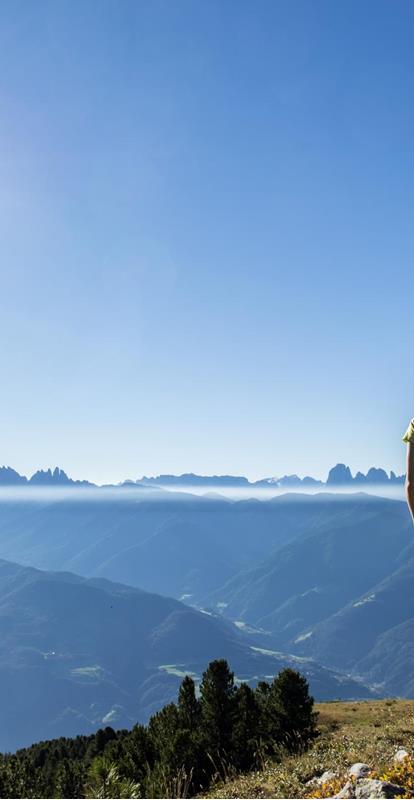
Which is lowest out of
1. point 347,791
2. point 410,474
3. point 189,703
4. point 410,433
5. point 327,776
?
point 189,703

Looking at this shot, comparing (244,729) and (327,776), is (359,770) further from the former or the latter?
(244,729)

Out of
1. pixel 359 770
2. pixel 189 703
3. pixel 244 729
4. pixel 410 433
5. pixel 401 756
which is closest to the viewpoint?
pixel 410 433

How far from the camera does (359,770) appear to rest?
1080 cm

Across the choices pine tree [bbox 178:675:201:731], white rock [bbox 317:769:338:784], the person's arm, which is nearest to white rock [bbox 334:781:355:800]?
white rock [bbox 317:769:338:784]

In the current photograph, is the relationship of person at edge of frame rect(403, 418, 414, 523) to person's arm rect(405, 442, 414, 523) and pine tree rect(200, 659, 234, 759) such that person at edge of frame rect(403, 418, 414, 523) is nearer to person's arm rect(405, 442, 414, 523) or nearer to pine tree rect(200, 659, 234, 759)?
person's arm rect(405, 442, 414, 523)

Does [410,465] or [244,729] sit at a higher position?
[410,465]

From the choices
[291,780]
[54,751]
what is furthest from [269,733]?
[54,751]

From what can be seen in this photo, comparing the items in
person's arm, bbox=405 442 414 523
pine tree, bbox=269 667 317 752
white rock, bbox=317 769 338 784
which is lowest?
pine tree, bbox=269 667 317 752

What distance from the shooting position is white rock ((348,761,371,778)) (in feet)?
34.6

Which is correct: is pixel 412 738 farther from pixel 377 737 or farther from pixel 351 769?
pixel 351 769

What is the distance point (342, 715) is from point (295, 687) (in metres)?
20.8

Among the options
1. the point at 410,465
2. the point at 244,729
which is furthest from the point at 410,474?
the point at 244,729

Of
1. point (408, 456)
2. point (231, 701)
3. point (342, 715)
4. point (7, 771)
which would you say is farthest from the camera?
point (342, 715)

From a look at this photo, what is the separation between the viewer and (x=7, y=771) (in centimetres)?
1216
